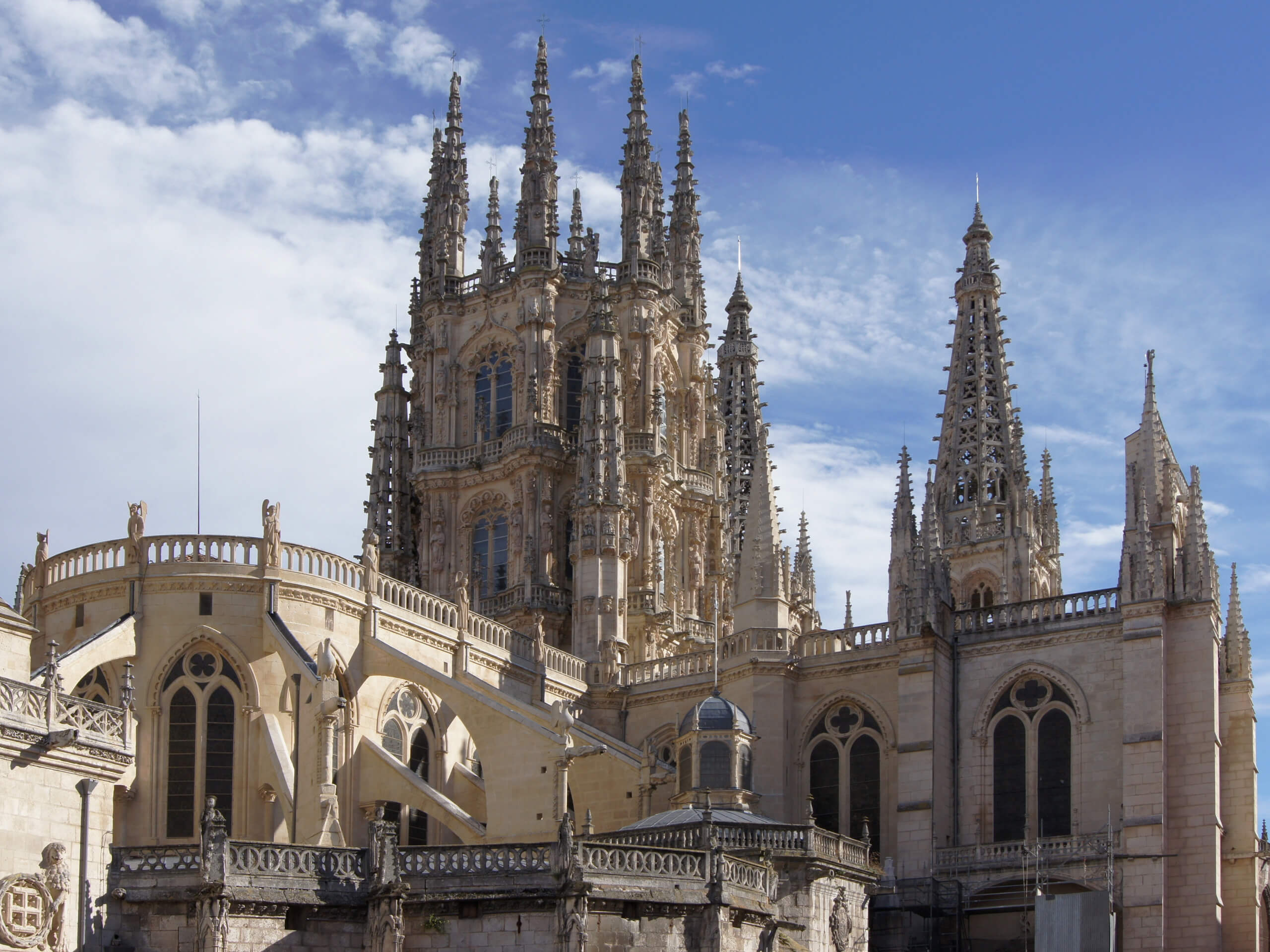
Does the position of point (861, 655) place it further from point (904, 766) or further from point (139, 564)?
point (139, 564)

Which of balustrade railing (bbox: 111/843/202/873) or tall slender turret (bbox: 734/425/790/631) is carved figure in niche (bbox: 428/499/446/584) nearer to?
tall slender turret (bbox: 734/425/790/631)

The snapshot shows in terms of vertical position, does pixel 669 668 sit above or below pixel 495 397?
below

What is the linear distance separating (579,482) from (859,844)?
19987mm

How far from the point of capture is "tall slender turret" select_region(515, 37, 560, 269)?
6044 centimetres

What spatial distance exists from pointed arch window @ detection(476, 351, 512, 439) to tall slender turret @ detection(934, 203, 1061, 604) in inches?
679

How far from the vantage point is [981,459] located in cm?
6856

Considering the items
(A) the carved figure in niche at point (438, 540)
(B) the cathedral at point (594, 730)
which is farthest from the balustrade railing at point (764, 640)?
(A) the carved figure in niche at point (438, 540)

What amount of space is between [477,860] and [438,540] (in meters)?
28.9

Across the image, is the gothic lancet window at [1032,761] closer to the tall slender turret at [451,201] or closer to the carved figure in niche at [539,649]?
the carved figure in niche at [539,649]

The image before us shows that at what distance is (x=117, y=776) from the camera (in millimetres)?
30031

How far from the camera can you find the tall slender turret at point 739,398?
78.1m

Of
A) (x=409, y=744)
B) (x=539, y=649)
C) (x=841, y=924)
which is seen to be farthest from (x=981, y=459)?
(x=841, y=924)

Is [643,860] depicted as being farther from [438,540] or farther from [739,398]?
[739,398]

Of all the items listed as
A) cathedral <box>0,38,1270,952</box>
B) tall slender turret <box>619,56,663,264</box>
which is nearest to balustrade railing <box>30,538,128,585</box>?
cathedral <box>0,38,1270,952</box>
